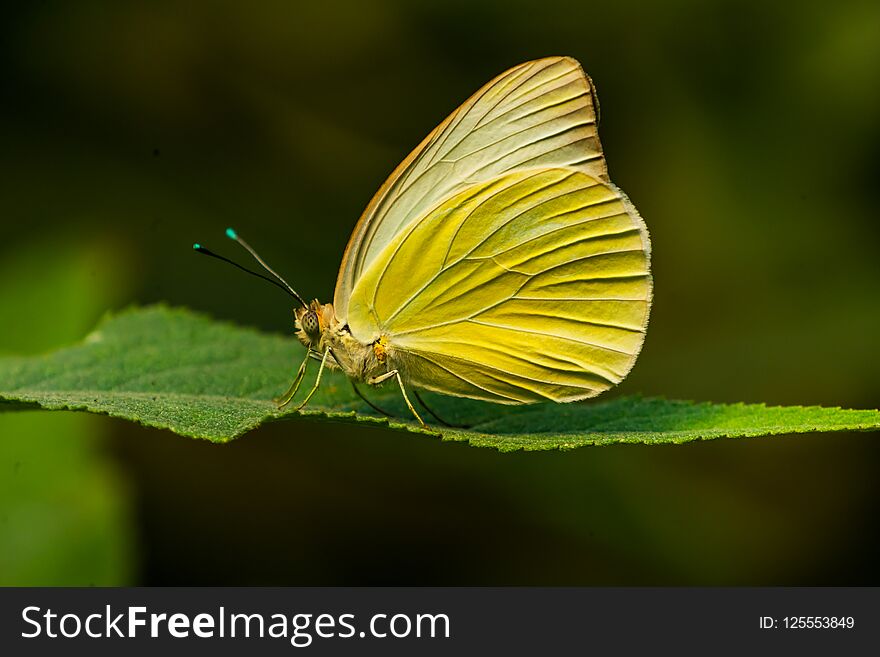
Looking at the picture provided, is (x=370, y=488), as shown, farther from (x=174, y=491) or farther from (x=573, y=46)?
(x=573, y=46)

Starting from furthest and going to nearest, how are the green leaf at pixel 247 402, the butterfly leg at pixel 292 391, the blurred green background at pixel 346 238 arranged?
the blurred green background at pixel 346 238 → the butterfly leg at pixel 292 391 → the green leaf at pixel 247 402

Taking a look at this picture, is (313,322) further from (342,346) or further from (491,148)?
(491,148)

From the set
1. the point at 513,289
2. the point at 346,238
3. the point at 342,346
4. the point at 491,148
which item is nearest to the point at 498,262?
the point at 513,289

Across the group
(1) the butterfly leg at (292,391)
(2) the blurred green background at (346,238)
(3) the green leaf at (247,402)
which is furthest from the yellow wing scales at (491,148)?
(2) the blurred green background at (346,238)

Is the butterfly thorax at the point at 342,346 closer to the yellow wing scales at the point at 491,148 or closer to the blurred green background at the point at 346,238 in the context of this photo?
the yellow wing scales at the point at 491,148

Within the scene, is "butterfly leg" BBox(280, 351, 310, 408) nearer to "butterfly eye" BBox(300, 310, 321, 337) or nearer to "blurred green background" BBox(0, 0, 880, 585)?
"butterfly eye" BBox(300, 310, 321, 337)

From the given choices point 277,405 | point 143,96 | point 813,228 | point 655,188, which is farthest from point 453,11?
point 277,405

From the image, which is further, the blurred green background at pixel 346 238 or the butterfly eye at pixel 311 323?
the blurred green background at pixel 346 238
